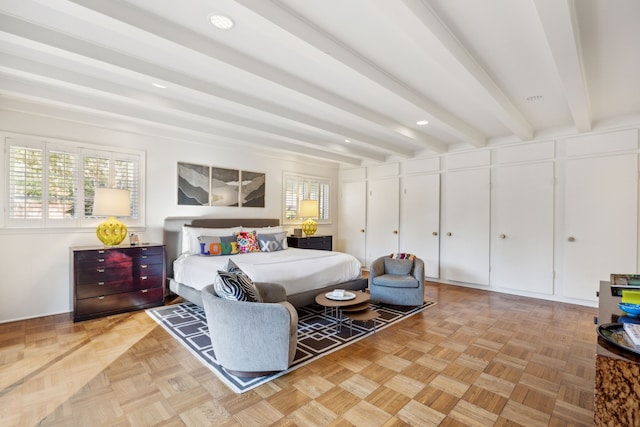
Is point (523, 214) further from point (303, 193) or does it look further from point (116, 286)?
point (116, 286)

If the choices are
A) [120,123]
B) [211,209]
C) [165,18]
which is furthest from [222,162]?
[165,18]

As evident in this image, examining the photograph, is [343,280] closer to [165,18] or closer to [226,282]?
[226,282]

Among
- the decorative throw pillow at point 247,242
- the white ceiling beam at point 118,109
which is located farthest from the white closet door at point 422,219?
the decorative throw pillow at point 247,242

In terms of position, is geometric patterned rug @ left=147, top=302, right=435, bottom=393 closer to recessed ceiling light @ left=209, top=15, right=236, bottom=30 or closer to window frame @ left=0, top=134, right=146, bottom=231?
window frame @ left=0, top=134, right=146, bottom=231

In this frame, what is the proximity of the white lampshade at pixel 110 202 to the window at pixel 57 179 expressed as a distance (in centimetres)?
42

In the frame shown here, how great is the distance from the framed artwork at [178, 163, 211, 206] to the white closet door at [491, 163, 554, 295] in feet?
15.9

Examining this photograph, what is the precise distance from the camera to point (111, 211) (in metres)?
3.74

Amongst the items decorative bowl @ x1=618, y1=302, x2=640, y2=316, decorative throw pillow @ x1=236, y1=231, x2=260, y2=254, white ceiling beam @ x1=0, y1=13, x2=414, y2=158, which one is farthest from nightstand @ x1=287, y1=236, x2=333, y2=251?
decorative bowl @ x1=618, y1=302, x2=640, y2=316

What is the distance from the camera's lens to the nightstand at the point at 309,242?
6043 mm

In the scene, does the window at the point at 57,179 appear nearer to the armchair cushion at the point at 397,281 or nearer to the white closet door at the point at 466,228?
the armchair cushion at the point at 397,281

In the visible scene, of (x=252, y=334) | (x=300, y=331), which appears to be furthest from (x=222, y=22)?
(x=300, y=331)

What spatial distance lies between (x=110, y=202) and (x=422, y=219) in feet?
16.8

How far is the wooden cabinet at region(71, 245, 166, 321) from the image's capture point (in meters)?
3.55

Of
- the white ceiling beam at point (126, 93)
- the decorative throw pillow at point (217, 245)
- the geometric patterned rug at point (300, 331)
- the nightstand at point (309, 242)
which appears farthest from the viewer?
the nightstand at point (309, 242)
